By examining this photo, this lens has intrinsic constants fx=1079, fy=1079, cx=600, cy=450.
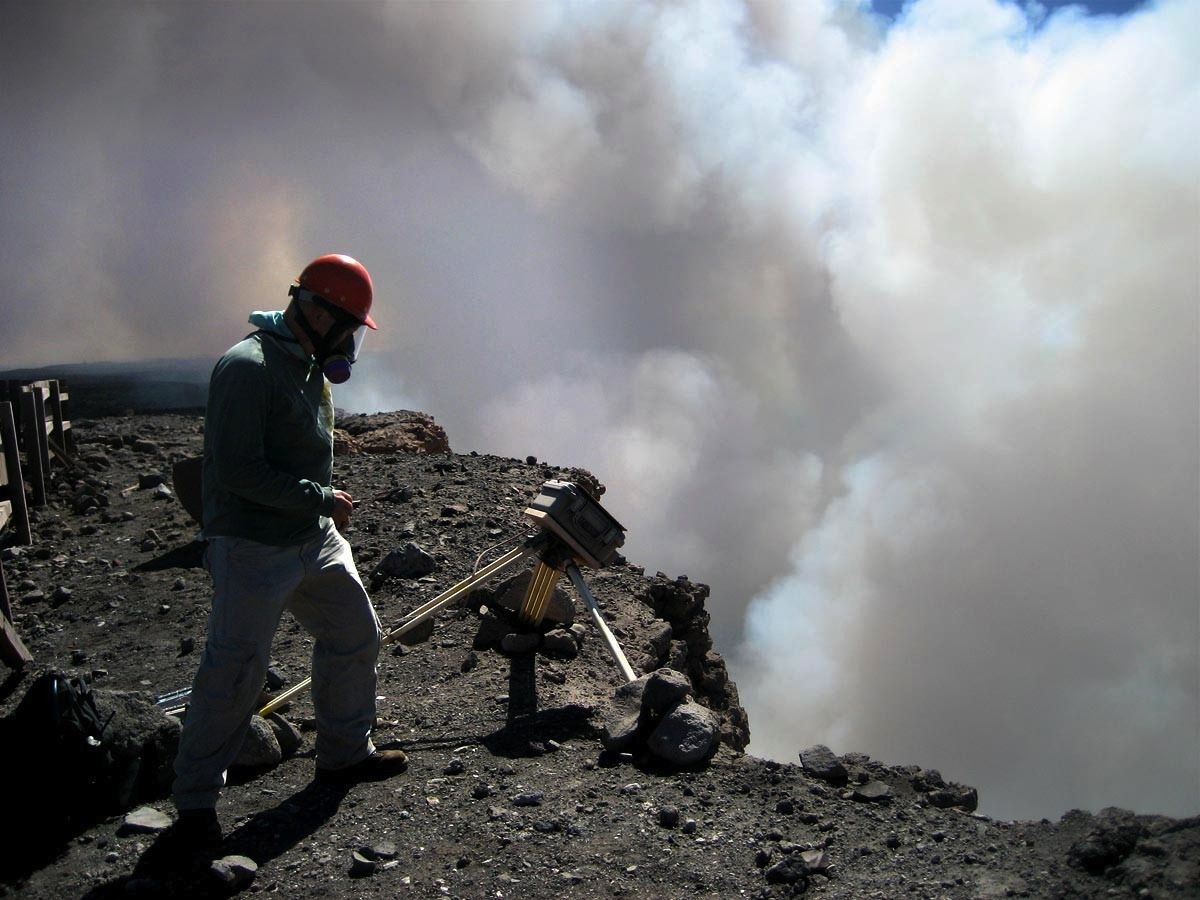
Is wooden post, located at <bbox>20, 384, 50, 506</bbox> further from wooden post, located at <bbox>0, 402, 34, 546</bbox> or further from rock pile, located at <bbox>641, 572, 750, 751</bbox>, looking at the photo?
rock pile, located at <bbox>641, 572, 750, 751</bbox>

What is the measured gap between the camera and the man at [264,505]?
4.89 m

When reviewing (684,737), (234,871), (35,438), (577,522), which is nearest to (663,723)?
(684,737)

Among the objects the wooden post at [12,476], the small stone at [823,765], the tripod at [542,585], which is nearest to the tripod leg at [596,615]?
the tripod at [542,585]

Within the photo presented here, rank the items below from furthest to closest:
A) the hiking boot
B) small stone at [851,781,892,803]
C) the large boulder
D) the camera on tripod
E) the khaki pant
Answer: the camera on tripod, the large boulder, the hiking boot, small stone at [851,781,892,803], the khaki pant

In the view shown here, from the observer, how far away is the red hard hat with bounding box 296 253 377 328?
5.25 metres

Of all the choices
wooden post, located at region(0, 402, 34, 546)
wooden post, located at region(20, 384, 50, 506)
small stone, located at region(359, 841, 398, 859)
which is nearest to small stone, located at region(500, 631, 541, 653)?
small stone, located at region(359, 841, 398, 859)

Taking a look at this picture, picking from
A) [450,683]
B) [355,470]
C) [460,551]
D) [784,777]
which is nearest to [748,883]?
[784,777]

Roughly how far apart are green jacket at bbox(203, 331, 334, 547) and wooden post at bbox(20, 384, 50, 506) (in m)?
10.8

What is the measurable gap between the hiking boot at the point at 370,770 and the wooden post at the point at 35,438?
10.3m

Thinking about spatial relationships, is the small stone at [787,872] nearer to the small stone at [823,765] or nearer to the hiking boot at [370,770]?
the small stone at [823,765]

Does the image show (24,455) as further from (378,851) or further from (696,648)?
(378,851)

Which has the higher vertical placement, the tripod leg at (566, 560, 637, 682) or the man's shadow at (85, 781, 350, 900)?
the tripod leg at (566, 560, 637, 682)

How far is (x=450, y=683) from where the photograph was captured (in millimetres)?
7660

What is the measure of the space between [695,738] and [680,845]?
985 millimetres
